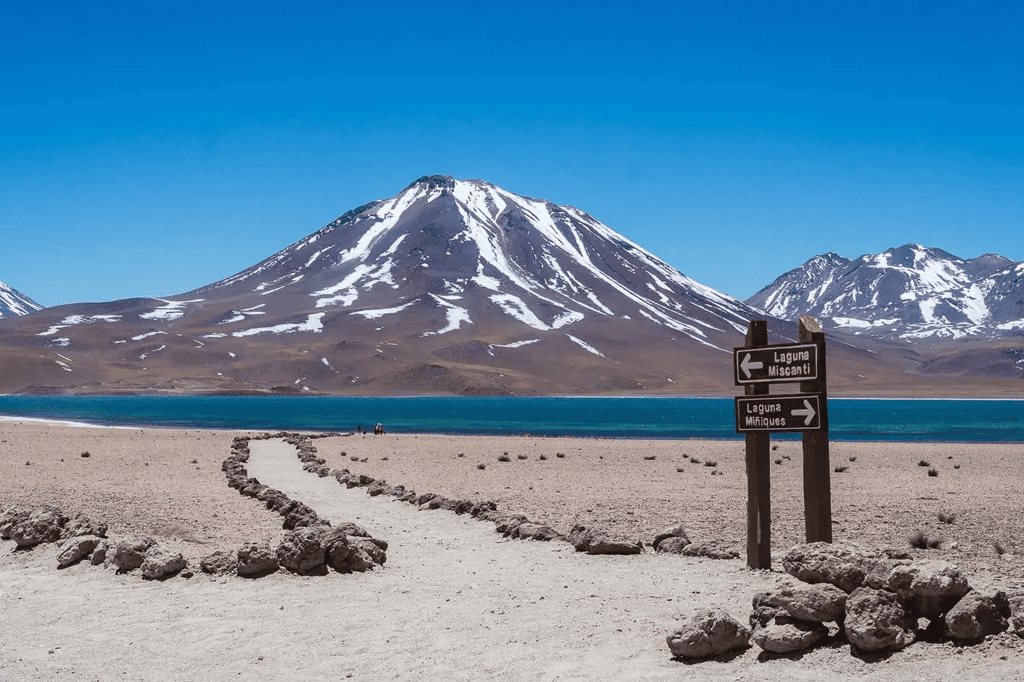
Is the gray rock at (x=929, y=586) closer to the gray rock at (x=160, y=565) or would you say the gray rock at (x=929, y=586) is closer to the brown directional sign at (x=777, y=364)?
the brown directional sign at (x=777, y=364)

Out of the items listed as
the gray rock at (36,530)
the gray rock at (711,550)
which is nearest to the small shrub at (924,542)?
the gray rock at (711,550)

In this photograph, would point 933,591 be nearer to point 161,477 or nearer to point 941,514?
point 941,514

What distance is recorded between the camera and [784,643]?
7.35 m

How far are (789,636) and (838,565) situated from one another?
1.04 m

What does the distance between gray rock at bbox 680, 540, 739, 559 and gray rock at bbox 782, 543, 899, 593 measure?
9.83ft

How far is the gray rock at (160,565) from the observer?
438 inches

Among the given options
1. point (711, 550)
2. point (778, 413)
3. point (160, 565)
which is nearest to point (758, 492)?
point (778, 413)

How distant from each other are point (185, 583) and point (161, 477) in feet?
43.6

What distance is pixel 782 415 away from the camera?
10742mm

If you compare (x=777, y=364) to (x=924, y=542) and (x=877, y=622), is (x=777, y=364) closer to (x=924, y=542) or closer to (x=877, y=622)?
(x=924, y=542)

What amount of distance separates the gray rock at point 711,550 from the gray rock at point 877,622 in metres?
4.34

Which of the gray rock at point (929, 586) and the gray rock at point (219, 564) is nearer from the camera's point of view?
the gray rock at point (929, 586)

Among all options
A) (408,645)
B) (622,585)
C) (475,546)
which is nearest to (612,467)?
(475,546)

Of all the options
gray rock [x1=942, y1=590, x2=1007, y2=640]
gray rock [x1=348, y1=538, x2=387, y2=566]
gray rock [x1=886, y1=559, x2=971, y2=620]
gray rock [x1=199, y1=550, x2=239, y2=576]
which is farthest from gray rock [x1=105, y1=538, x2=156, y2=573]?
gray rock [x1=942, y1=590, x2=1007, y2=640]
